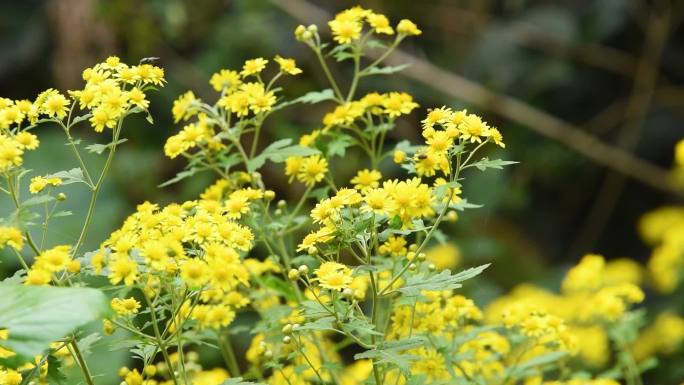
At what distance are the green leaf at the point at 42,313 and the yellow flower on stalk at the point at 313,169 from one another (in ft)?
1.36

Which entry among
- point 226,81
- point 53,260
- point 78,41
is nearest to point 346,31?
point 226,81

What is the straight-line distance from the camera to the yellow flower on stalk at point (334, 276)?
807 mm

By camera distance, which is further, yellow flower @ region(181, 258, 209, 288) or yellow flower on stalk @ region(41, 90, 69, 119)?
yellow flower on stalk @ region(41, 90, 69, 119)

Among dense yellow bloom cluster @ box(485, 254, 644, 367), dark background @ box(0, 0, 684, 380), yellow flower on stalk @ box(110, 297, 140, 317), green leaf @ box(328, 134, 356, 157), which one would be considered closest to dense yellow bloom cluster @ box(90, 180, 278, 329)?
yellow flower on stalk @ box(110, 297, 140, 317)

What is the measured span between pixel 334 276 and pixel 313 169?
1.00 feet

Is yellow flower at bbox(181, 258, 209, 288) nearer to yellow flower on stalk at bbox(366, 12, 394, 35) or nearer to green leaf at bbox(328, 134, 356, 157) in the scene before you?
green leaf at bbox(328, 134, 356, 157)

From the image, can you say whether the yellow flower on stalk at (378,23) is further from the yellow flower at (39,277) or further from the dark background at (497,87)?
the dark background at (497,87)

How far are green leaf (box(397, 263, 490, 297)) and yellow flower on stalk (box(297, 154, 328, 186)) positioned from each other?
238mm

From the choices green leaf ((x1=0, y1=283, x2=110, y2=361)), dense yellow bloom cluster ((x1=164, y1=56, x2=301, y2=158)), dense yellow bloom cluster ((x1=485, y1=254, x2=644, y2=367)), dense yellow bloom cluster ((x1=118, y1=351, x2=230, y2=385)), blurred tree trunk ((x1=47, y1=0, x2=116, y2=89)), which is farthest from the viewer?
blurred tree trunk ((x1=47, y1=0, x2=116, y2=89))

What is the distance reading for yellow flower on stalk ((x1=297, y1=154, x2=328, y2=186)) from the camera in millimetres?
1095

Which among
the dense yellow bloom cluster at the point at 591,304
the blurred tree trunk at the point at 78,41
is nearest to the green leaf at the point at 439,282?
the dense yellow bloom cluster at the point at 591,304

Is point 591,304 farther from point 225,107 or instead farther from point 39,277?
point 39,277

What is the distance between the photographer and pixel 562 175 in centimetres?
329

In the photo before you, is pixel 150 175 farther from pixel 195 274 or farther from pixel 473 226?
pixel 195 274
